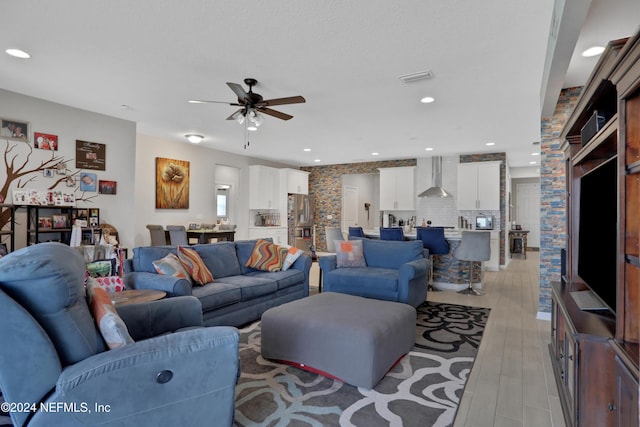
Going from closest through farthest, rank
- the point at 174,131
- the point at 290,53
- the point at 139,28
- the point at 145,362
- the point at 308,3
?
the point at 145,362
the point at 308,3
the point at 139,28
the point at 290,53
the point at 174,131

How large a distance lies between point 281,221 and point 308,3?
7016 millimetres

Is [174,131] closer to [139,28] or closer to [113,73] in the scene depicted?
[113,73]

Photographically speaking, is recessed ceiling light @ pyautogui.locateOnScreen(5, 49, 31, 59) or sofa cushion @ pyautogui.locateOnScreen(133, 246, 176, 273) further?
sofa cushion @ pyautogui.locateOnScreen(133, 246, 176, 273)

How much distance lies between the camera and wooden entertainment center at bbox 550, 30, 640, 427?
132 centimetres

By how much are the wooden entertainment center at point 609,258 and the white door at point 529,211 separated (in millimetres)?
10781

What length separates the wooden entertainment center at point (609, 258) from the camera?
1318 millimetres

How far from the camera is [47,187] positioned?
177 inches

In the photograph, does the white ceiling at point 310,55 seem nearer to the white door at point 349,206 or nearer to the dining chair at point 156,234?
the dining chair at point 156,234

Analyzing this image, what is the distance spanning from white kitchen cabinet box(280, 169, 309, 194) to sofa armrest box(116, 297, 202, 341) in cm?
695

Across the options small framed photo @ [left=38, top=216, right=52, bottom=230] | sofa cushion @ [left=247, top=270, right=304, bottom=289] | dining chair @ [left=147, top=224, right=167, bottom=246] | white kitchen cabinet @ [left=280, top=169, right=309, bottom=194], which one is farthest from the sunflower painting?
sofa cushion @ [left=247, top=270, right=304, bottom=289]

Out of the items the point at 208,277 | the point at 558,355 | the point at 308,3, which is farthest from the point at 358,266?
the point at 308,3

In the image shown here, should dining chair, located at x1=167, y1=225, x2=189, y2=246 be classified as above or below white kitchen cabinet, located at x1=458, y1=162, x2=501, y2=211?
below

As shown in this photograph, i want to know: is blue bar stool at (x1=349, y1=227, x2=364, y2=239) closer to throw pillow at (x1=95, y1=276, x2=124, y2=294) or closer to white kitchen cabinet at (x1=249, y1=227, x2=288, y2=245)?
white kitchen cabinet at (x1=249, y1=227, x2=288, y2=245)

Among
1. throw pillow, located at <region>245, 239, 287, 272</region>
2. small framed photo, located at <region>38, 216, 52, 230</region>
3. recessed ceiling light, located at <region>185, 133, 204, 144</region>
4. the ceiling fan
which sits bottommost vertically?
throw pillow, located at <region>245, 239, 287, 272</region>
